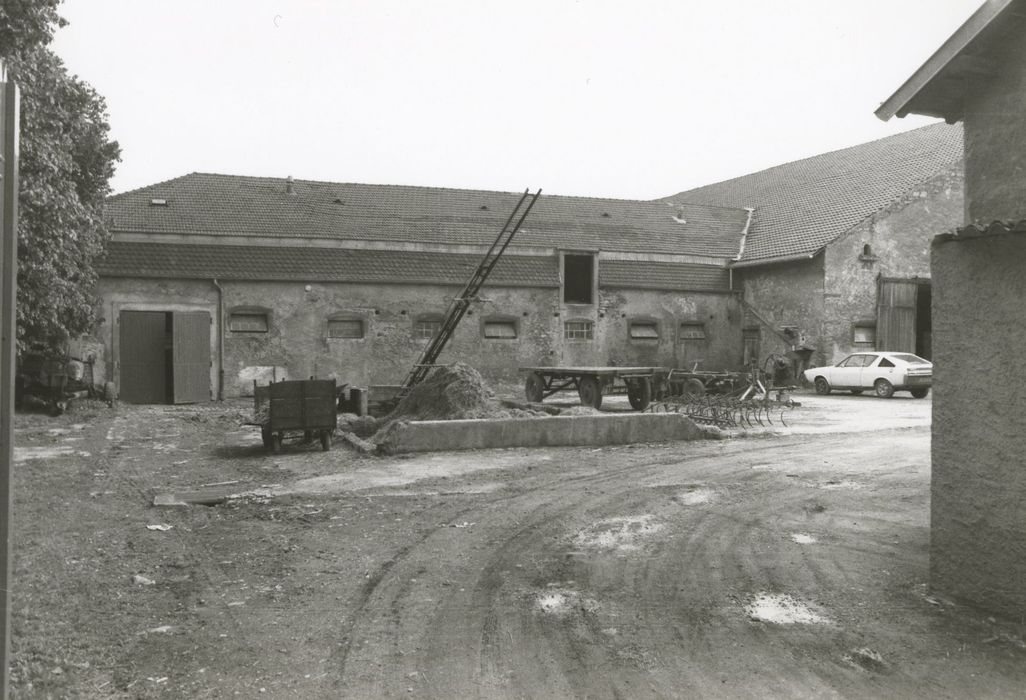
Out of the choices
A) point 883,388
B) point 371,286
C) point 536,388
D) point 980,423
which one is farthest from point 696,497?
point 371,286

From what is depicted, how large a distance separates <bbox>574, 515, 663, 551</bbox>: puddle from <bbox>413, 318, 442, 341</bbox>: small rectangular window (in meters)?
17.7

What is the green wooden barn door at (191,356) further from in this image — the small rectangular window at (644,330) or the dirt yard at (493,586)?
the small rectangular window at (644,330)

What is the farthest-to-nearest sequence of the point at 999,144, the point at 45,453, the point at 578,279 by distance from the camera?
the point at 578,279 → the point at 45,453 → the point at 999,144

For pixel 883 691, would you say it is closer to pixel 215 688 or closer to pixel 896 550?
pixel 896 550

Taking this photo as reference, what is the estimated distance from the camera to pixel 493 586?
5898 millimetres

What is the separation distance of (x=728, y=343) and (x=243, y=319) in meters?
16.0

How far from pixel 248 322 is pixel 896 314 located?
20387 mm

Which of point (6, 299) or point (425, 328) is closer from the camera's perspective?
point (6, 299)

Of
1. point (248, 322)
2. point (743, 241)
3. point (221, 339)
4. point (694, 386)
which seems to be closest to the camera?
point (694, 386)

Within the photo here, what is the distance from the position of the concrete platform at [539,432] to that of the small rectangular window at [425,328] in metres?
12.3

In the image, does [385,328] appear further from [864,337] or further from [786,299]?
[864,337]

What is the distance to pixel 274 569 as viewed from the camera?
21.0ft

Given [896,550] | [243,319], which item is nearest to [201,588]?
[896,550]

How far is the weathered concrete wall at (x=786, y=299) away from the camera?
26516 millimetres
